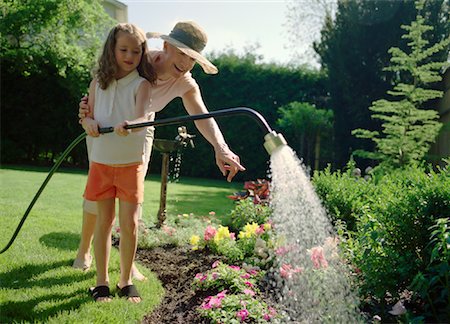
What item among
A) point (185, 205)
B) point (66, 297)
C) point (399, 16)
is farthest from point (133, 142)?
point (399, 16)

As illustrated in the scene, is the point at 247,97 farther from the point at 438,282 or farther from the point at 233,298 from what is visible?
the point at 438,282

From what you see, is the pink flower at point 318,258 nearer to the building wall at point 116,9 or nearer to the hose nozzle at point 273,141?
the hose nozzle at point 273,141

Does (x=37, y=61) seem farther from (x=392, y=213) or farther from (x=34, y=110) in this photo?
(x=392, y=213)

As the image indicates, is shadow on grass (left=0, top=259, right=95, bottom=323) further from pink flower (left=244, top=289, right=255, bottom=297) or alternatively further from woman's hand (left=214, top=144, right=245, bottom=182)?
woman's hand (left=214, top=144, right=245, bottom=182)

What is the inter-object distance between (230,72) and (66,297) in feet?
34.9

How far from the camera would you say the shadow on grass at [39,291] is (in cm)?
223

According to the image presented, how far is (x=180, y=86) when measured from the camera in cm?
294

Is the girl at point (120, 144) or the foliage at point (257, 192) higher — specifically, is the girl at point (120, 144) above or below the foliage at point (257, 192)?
above

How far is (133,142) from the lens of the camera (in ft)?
8.43

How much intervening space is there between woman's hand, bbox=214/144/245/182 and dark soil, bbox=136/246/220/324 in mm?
712

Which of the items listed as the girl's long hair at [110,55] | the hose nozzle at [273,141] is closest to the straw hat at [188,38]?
the girl's long hair at [110,55]

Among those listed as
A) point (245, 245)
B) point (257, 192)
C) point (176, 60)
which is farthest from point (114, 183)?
point (257, 192)

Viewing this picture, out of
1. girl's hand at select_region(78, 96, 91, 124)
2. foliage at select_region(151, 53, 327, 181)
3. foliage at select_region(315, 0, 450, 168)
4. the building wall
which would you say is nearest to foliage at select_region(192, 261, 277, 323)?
girl's hand at select_region(78, 96, 91, 124)

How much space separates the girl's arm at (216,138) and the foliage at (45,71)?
936 centimetres
